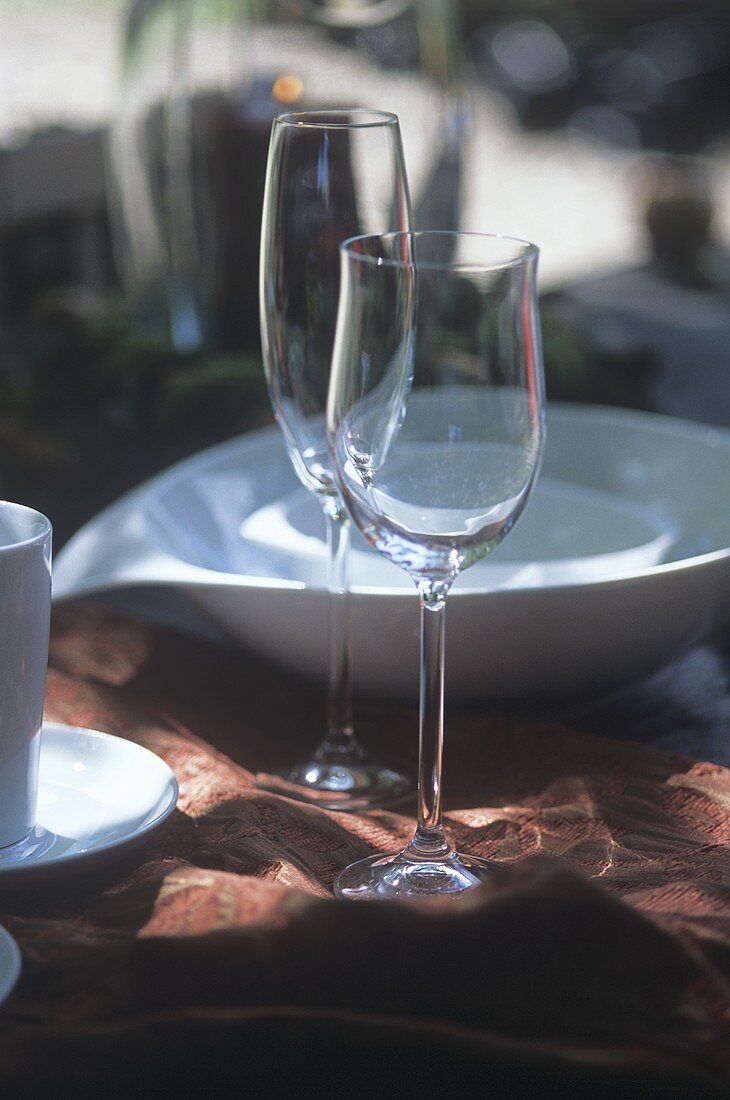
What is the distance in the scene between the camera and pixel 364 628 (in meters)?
0.52

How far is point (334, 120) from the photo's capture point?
52 centimetres

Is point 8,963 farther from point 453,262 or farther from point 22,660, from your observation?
point 453,262

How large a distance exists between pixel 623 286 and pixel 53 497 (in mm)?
803

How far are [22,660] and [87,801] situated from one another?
0.20 feet

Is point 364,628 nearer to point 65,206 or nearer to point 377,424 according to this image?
point 377,424

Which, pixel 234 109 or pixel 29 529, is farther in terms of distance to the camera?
pixel 234 109

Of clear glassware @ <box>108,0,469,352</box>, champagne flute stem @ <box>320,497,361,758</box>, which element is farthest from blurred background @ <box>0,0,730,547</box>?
champagne flute stem @ <box>320,497,361,758</box>

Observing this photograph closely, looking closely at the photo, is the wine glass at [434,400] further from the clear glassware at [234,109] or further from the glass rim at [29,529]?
the clear glassware at [234,109]

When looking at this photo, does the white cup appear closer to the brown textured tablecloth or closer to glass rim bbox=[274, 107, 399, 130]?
the brown textured tablecloth

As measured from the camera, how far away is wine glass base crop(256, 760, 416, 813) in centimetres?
50

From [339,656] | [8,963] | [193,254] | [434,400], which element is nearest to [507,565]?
[339,656]

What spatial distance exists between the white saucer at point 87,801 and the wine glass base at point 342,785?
62 mm

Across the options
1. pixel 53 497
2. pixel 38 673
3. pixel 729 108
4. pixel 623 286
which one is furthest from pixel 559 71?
pixel 38 673

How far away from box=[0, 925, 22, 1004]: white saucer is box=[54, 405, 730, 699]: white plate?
0.19 meters
